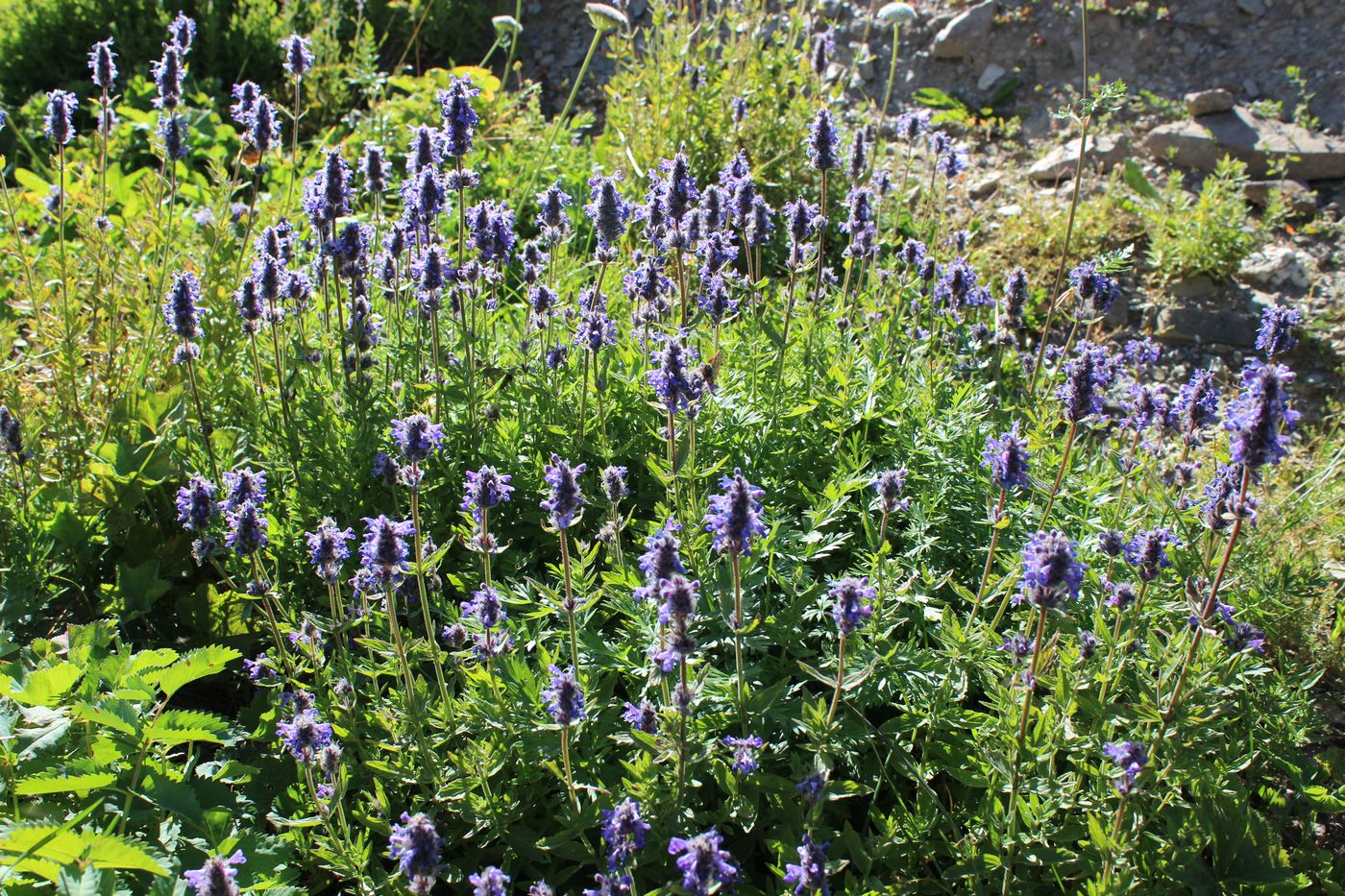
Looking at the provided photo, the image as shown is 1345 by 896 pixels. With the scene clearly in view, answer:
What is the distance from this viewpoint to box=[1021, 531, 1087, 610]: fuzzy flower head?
2.28 m

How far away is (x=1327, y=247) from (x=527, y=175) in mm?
5018

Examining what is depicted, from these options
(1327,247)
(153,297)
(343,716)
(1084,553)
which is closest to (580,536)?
(343,716)

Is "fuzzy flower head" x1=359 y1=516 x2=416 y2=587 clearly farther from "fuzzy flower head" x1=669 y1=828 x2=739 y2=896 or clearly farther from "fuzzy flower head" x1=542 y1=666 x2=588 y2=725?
"fuzzy flower head" x1=669 y1=828 x2=739 y2=896

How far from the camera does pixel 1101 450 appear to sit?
153 inches

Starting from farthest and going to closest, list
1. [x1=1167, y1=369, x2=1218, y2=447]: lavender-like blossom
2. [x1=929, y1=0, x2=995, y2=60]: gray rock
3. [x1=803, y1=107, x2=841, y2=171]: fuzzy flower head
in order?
[x1=929, y1=0, x2=995, y2=60]: gray rock, [x1=803, y1=107, x2=841, y2=171]: fuzzy flower head, [x1=1167, y1=369, x2=1218, y2=447]: lavender-like blossom

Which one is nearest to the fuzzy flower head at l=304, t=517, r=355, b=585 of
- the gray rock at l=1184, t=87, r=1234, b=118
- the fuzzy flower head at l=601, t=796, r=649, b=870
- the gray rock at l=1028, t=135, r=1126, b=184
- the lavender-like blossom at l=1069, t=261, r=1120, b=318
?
the fuzzy flower head at l=601, t=796, r=649, b=870

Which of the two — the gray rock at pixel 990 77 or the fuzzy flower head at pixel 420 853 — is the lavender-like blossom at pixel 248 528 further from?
the gray rock at pixel 990 77

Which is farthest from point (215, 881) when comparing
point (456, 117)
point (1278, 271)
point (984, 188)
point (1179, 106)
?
point (1179, 106)

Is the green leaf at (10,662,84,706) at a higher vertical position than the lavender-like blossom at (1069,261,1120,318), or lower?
lower

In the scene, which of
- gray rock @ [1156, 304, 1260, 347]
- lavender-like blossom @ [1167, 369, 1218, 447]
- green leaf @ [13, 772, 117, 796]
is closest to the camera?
green leaf @ [13, 772, 117, 796]

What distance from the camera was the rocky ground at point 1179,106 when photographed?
5875mm

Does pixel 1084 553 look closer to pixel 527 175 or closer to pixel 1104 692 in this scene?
pixel 1104 692

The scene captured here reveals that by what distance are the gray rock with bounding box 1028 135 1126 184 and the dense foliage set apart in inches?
84.5

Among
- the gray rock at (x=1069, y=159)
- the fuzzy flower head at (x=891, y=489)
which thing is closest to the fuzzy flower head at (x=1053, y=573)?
the fuzzy flower head at (x=891, y=489)
